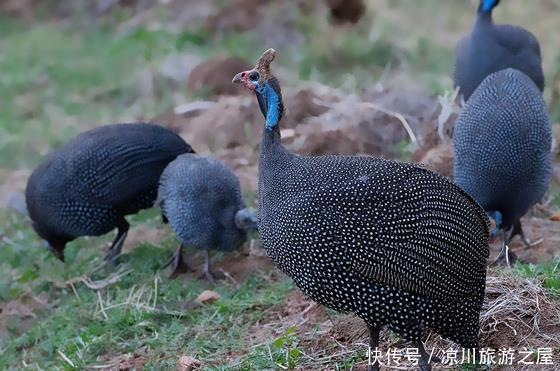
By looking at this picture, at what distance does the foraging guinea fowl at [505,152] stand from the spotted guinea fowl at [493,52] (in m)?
0.91

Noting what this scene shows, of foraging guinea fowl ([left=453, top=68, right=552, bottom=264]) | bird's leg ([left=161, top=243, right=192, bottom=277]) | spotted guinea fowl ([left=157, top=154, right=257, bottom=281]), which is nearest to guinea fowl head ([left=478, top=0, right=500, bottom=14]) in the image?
foraging guinea fowl ([left=453, top=68, right=552, bottom=264])

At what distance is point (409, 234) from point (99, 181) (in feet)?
7.93

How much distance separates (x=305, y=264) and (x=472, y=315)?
627mm

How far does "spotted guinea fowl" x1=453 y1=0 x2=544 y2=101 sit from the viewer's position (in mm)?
5570

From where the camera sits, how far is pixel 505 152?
4473mm

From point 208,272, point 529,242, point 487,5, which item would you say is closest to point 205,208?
point 208,272

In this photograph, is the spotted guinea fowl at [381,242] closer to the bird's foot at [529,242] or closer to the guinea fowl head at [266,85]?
the guinea fowl head at [266,85]

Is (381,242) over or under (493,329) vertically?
over

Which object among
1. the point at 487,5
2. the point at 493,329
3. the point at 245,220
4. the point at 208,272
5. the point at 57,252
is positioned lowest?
the point at 57,252

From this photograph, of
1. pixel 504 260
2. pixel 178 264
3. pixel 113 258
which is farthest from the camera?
pixel 113 258

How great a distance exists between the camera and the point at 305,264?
3.14m

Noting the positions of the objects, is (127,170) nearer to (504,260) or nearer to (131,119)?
(504,260)

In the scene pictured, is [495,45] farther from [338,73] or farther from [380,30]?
[380,30]

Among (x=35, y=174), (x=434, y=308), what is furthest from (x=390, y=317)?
(x=35, y=174)
